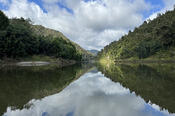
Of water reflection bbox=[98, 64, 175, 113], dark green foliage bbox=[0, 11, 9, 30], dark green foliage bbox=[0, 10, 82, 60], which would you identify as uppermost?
dark green foliage bbox=[0, 11, 9, 30]

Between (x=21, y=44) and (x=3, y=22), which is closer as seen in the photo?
(x=21, y=44)

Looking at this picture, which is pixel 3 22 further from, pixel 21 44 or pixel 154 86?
pixel 154 86

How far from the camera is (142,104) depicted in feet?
31.8

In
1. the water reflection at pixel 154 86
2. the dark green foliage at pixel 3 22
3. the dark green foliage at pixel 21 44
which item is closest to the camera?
the water reflection at pixel 154 86

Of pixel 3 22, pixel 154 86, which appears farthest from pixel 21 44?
pixel 154 86

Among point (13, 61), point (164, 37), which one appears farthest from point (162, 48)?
point (13, 61)

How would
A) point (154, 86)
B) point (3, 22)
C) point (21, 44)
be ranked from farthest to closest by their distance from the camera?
point (3, 22) → point (21, 44) → point (154, 86)

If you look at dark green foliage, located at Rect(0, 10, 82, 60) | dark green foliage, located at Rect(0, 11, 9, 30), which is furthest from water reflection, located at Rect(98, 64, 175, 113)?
dark green foliage, located at Rect(0, 11, 9, 30)

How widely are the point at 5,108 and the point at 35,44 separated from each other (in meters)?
71.1

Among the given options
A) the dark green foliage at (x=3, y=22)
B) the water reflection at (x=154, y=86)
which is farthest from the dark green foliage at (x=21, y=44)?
the water reflection at (x=154, y=86)

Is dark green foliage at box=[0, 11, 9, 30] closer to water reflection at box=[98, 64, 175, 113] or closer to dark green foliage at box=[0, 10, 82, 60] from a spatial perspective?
dark green foliage at box=[0, 10, 82, 60]

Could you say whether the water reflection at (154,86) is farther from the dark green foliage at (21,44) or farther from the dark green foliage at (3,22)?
the dark green foliage at (3,22)

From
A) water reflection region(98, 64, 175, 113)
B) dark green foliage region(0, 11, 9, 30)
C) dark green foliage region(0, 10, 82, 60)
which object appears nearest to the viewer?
water reflection region(98, 64, 175, 113)

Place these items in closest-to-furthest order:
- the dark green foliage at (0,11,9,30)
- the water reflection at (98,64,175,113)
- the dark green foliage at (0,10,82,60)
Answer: the water reflection at (98,64,175,113) < the dark green foliage at (0,10,82,60) < the dark green foliage at (0,11,9,30)
